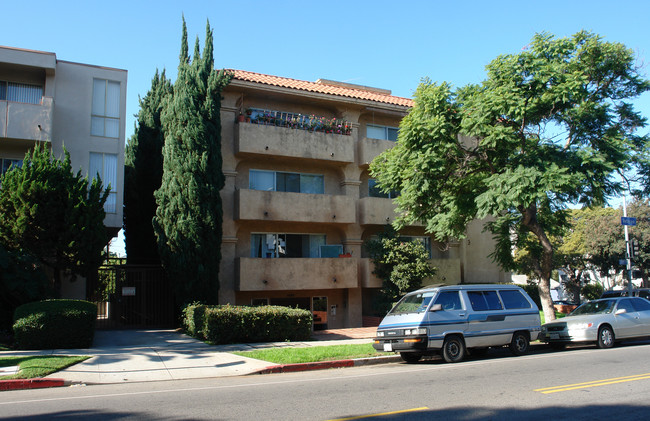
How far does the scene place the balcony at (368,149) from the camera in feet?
77.3

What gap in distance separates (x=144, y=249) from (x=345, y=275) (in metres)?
8.82

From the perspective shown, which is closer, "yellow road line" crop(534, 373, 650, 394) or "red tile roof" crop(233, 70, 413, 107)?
"yellow road line" crop(534, 373, 650, 394)

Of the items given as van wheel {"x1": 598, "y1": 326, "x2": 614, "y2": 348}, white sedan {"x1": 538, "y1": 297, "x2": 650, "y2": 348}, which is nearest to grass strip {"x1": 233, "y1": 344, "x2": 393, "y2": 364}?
white sedan {"x1": 538, "y1": 297, "x2": 650, "y2": 348}

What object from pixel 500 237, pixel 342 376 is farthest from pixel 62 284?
pixel 500 237

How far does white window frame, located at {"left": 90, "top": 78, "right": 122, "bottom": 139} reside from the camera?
19.5 metres

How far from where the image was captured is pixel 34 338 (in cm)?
1334

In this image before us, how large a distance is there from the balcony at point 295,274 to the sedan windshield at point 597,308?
9.22 m

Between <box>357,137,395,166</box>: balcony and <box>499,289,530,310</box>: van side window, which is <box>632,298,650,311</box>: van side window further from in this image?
<box>357,137,395,166</box>: balcony

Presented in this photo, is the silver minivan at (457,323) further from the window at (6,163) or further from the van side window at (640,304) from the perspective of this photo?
the window at (6,163)

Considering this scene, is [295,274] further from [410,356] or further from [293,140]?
[410,356]

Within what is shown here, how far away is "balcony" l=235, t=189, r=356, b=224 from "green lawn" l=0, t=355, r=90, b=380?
32.1 ft

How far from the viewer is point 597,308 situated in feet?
50.8

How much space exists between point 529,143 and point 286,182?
411 inches

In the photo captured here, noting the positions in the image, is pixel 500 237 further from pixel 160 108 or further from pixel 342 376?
pixel 160 108
